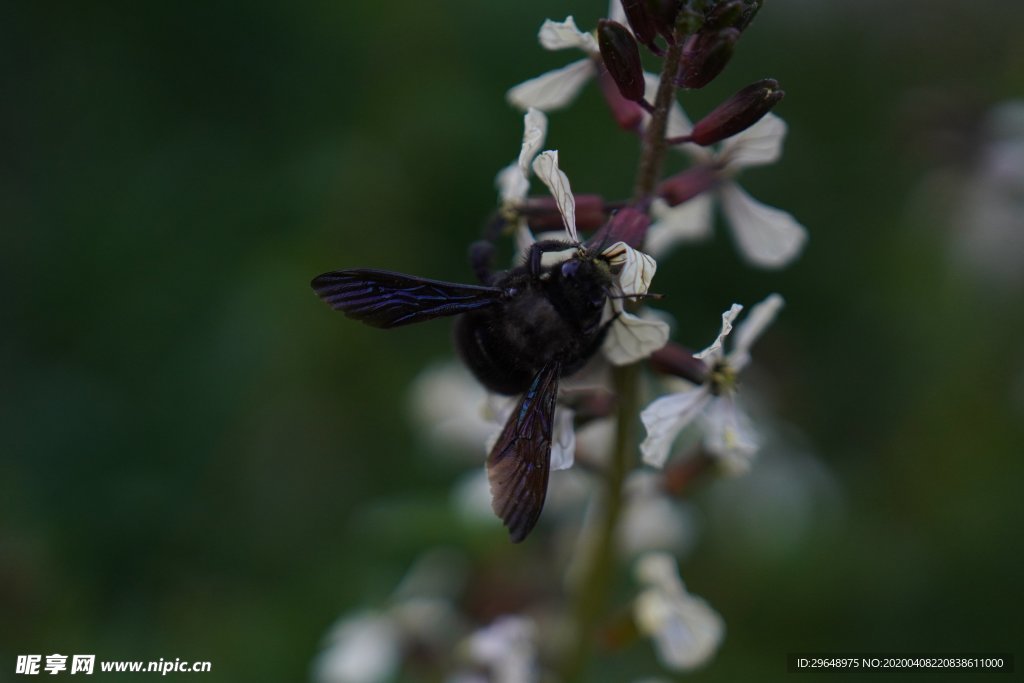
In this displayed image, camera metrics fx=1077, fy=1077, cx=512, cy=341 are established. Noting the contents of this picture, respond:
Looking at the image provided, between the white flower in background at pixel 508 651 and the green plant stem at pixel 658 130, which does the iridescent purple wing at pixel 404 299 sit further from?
the white flower in background at pixel 508 651

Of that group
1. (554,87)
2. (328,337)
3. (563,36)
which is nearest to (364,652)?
(554,87)

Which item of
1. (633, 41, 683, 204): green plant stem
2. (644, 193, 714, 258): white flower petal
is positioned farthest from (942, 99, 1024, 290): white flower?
(633, 41, 683, 204): green plant stem

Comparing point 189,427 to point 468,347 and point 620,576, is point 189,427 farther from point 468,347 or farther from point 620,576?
point 468,347

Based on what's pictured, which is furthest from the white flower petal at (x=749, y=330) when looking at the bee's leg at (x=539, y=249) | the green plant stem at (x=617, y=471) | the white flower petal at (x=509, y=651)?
the white flower petal at (x=509, y=651)

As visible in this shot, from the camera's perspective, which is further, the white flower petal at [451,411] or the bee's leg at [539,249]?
the white flower petal at [451,411]

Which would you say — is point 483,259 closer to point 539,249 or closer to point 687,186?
point 539,249

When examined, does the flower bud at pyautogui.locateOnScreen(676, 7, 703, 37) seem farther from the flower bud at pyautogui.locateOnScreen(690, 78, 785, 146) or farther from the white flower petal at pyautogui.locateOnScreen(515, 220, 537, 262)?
the white flower petal at pyautogui.locateOnScreen(515, 220, 537, 262)
